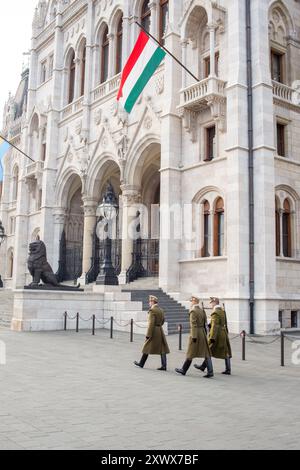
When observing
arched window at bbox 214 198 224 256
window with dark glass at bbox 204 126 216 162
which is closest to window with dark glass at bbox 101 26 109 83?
window with dark glass at bbox 204 126 216 162

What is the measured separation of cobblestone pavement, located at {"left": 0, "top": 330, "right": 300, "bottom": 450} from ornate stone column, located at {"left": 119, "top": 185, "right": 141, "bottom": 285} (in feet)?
40.7

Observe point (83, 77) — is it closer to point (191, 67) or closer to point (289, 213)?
point (191, 67)

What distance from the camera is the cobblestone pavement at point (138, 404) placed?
202 inches

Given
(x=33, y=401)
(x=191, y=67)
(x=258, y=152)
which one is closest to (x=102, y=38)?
(x=191, y=67)

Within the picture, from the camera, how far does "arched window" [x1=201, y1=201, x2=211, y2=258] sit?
20.4 m

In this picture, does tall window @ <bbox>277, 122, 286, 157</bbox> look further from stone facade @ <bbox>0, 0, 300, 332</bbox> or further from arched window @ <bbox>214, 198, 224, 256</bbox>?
arched window @ <bbox>214, 198, 224, 256</bbox>

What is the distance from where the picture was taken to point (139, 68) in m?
20.6

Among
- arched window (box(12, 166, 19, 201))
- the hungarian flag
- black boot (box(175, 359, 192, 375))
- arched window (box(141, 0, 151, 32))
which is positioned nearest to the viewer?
black boot (box(175, 359, 192, 375))

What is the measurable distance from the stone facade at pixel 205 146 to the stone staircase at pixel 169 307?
577 mm

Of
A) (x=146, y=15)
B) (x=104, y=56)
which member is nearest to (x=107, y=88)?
(x=104, y=56)

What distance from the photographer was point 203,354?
9328mm

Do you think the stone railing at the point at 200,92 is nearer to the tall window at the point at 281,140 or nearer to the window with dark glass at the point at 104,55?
the tall window at the point at 281,140

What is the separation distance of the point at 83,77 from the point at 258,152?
1687cm

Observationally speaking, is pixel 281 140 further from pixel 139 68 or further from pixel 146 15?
pixel 146 15
